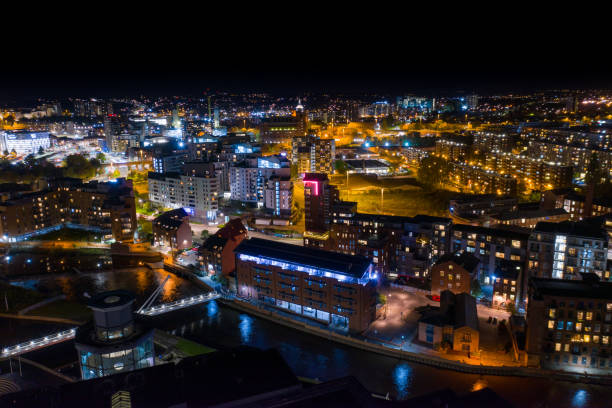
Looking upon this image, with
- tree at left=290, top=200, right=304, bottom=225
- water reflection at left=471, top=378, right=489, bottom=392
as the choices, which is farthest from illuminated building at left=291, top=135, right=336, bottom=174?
water reflection at left=471, top=378, right=489, bottom=392

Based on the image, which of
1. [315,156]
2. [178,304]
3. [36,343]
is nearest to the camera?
Answer: [36,343]

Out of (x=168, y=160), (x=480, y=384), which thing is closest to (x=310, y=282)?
(x=480, y=384)

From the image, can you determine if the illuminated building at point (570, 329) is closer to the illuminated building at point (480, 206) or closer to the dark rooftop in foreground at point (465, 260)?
the dark rooftop in foreground at point (465, 260)

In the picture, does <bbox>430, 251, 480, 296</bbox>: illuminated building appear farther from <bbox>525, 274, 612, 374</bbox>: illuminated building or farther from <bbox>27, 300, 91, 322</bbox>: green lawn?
<bbox>27, 300, 91, 322</bbox>: green lawn

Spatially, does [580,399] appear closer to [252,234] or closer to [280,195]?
[252,234]

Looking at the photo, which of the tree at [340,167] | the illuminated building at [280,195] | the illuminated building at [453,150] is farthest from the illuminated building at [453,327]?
the illuminated building at [453,150]
